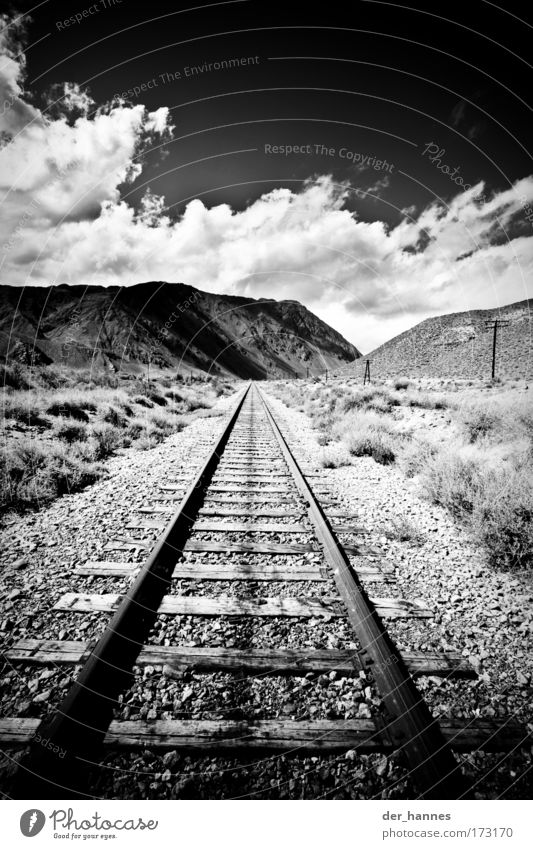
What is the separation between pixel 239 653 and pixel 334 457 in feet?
19.9

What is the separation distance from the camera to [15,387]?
15453 mm

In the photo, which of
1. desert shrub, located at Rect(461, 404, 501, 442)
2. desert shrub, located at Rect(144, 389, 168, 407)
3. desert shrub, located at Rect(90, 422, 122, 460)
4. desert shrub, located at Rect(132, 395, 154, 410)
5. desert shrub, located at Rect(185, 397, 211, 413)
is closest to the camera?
desert shrub, located at Rect(90, 422, 122, 460)

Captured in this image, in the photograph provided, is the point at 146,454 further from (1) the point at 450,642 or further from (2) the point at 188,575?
(1) the point at 450,642

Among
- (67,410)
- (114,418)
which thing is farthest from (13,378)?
(114,418)

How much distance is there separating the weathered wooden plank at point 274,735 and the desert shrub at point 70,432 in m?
7.66

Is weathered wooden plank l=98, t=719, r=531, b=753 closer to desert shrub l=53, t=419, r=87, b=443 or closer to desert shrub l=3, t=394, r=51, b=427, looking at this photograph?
desert shrub l=53, t=419, r=87, b=443

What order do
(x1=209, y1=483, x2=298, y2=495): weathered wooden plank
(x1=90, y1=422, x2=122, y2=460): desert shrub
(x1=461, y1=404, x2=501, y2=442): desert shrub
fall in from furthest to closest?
(x1=461, y1=404, x2=501, y2=442): desert shrub < (x1=90, y1=422, x2=122, y2=460): desert shrub < (x1=209, y1=483, x2=298, y2=495): weathered wooden plank

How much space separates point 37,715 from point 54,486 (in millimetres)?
4326

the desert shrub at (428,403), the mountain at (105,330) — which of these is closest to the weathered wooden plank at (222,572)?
the desert shrub at (428,403)

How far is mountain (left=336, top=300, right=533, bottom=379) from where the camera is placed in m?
43.2

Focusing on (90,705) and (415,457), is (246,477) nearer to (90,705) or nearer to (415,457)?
(415,457)

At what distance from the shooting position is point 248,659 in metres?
2.39

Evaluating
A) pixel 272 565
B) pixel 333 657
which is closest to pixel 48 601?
pixel 272 565

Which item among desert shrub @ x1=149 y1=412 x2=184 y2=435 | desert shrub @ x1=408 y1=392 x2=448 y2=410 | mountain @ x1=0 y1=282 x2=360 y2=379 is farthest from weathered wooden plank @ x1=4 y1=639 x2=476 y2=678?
mountain @ x1=0 y1=282 x2=360 y2=379
